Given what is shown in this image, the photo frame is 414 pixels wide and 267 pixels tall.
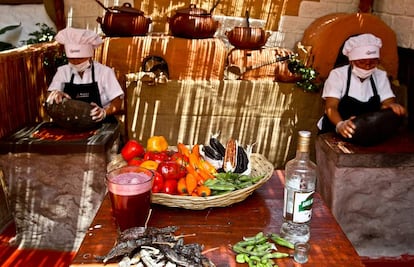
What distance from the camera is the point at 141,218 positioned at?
5.50 ft

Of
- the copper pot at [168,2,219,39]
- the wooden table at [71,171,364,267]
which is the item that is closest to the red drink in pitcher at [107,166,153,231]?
the wooden table at [71,171,364,267]

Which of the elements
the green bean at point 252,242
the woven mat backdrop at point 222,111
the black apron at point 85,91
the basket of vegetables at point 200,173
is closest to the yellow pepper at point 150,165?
the basket of vegetables at point 200,173

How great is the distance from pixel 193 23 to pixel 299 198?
2686mm

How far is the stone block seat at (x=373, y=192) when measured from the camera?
3.06 metres

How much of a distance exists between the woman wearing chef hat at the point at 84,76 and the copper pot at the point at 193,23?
809mm

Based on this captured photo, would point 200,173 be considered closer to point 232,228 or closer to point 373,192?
point 232,228

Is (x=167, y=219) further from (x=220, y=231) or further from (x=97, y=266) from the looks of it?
(x=97, y=266)

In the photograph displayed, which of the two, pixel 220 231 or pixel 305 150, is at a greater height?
pixel 305 150

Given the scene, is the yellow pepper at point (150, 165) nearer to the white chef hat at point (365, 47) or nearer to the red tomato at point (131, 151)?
the red tomato at point (131, 151)

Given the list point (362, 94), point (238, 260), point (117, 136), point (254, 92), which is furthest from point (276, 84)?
point (238, 260)

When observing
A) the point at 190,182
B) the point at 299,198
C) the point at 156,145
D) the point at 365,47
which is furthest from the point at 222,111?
the point at 299,198

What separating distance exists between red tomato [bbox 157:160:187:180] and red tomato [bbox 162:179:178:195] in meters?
0.02

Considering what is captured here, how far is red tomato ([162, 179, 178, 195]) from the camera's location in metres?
1.92

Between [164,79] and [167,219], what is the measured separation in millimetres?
2276
